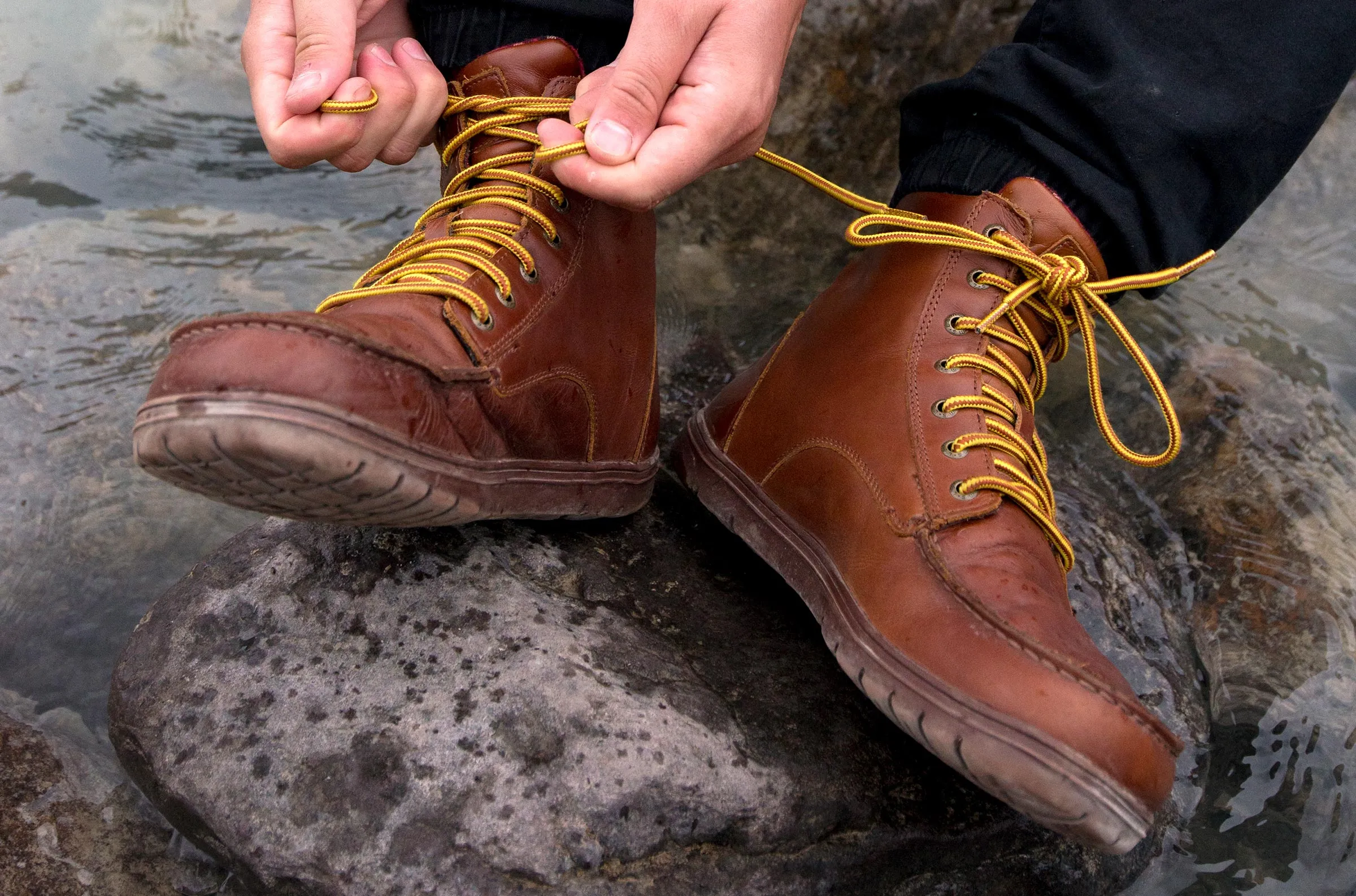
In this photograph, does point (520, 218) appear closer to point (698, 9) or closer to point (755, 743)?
point (698, 9)

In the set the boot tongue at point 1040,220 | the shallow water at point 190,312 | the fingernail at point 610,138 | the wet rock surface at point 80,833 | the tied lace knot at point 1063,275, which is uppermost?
the fingernail at point 610,138

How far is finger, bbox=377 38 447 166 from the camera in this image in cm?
185

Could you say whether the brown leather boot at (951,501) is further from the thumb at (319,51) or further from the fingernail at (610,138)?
the thumb at (319,51)

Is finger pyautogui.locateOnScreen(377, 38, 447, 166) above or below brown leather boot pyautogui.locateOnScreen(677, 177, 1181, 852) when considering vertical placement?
above

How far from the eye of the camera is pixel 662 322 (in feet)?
9.73

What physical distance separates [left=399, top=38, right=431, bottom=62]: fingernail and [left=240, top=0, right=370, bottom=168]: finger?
0.63 ft

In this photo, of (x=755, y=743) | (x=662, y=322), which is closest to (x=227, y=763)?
(x=755, y=743)

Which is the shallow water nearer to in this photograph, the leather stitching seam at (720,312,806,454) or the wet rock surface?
the wet rock surface

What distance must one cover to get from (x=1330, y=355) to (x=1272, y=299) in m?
0.28

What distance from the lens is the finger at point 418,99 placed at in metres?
1.85

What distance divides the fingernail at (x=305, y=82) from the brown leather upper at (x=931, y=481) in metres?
1.02

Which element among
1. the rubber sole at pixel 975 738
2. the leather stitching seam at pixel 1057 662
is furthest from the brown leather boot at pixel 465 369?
the leather stitching seam at pixel 1057 662

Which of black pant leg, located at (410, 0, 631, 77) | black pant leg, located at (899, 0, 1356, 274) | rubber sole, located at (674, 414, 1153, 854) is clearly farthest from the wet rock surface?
black pant leg, located at (899, 0, 1356, 274)

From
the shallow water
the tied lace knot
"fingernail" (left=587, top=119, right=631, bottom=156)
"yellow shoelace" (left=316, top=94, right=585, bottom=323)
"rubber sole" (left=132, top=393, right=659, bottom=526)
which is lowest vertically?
the shallow water
